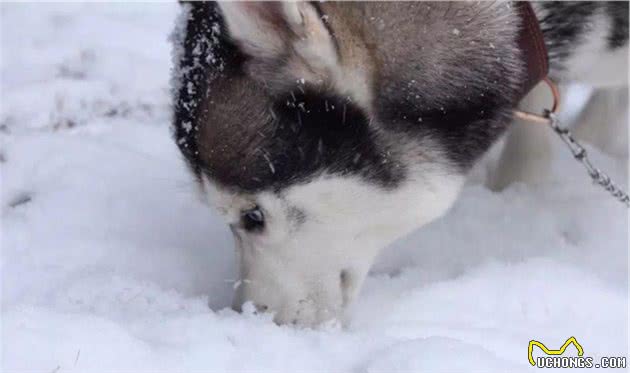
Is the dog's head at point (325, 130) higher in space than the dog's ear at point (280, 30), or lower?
lower

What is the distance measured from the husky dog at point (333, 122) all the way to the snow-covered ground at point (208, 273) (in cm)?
18

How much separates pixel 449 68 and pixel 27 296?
3.80 feet

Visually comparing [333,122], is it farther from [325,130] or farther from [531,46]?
[531,46]

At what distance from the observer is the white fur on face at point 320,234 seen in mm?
1946

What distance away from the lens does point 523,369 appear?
1.71 metres

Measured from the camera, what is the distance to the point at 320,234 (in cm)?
199

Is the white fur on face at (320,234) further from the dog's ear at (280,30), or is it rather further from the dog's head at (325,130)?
the dog's ear at (280,30)

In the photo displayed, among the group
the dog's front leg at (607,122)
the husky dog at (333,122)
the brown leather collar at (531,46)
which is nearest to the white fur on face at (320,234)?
the husky dog at (333,122)

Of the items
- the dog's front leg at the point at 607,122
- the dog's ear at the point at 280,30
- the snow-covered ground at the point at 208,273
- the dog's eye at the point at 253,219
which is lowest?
the dog's front leg at the point at 607,122

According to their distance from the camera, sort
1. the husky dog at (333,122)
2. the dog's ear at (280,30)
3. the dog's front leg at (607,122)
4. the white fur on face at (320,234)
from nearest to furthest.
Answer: the dog's ear at (280,30) → the husky dog at (333,122) → the white fur on face at (320,234) → the dog's front leg at (607,122)

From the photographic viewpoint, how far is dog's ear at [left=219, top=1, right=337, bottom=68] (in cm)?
163

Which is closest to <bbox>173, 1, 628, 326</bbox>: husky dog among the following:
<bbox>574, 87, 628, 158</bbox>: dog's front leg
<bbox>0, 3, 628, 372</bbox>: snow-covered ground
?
<bbox>0, 3, 628, 372</bbox>: snow-covered ground

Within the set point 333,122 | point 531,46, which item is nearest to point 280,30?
point 333,122

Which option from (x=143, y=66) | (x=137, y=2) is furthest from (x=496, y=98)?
(x=137, y=2)
